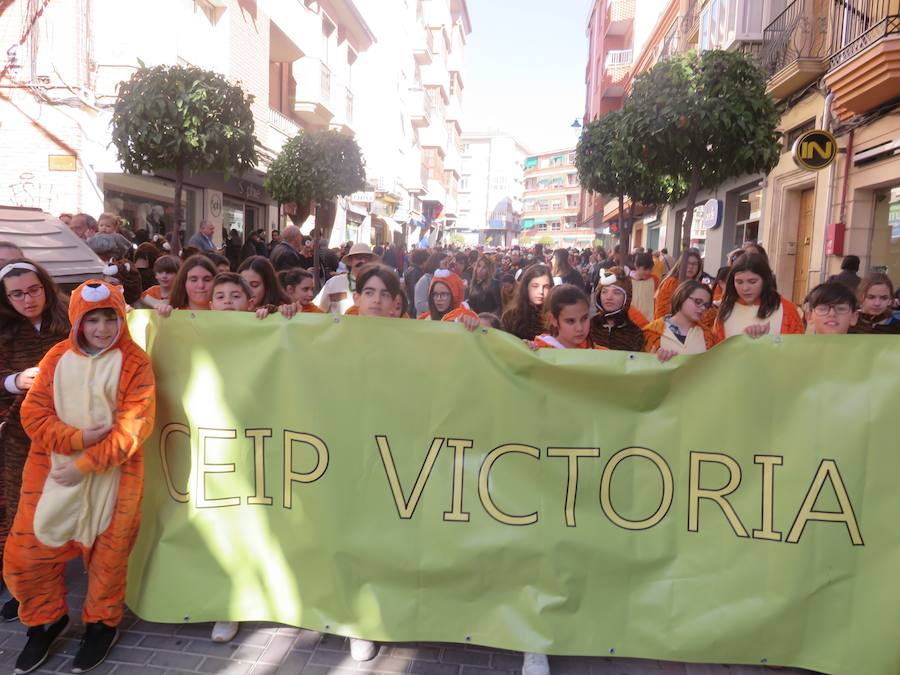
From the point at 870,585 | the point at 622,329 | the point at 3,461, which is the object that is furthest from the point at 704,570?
the point at 3,461

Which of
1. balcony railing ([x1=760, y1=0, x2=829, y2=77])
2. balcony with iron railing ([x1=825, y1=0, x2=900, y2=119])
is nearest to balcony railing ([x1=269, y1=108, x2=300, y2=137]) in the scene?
balcony railing ([x1=760, y1=0, x2=829, y2=77])

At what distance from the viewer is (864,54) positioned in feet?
32.0

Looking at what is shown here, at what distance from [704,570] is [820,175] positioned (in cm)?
1207

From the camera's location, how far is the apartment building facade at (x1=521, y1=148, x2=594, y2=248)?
102250 millimetres

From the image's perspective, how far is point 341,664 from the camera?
10.1 feet

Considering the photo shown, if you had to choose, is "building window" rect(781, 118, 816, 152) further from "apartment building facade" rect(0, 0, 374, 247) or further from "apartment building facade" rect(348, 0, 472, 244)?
"apartment building facade" rect(348, 0, 472, 244)

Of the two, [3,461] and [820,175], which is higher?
[820,175]

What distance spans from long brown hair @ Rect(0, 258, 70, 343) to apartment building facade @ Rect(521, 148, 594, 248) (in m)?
96.5

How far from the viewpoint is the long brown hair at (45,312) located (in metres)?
3.43

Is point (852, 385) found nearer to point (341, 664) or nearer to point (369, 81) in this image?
point (341, 664)

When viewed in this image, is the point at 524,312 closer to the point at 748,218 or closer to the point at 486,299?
the point at 486,299

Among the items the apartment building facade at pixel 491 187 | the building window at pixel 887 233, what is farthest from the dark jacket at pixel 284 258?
the apartment building facade at pixel 491 187

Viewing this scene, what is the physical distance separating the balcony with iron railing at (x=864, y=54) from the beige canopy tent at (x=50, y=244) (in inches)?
377

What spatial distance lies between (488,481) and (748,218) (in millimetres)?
16934
